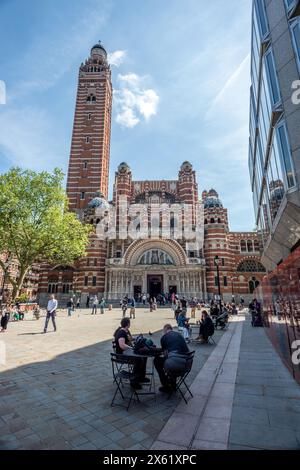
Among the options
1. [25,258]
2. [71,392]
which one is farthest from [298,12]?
[25,258]

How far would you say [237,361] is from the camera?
724 centimetres

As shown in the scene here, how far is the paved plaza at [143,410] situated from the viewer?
310 cm

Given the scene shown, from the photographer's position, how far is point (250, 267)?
37.6 meters

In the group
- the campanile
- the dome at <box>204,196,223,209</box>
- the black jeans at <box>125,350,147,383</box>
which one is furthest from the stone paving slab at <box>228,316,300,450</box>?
the campanile

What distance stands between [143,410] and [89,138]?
47313mm

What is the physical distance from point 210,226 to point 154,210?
935 cm

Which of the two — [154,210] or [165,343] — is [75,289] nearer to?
[154,210]

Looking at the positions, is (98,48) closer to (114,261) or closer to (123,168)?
(123,168)

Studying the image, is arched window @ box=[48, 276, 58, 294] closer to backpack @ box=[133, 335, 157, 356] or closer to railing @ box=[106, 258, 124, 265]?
railing @ box=[106, 258, 124, 265]

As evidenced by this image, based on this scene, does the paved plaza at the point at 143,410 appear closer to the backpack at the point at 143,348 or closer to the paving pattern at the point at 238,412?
the paving pattern at the point at 238,412

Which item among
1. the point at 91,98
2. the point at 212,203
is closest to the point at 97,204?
the point at 212,203

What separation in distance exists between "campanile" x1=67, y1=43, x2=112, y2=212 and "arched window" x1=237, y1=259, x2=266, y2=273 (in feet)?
88.6

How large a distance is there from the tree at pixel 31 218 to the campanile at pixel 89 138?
711 inches

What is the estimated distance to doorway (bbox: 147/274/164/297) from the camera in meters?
36.5
